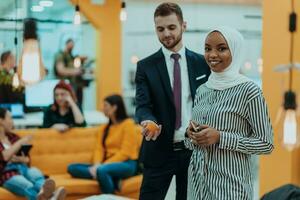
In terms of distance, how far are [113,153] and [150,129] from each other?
3090 millimetres

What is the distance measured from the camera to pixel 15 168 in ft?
17.2

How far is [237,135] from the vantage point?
Result: 2.24 m

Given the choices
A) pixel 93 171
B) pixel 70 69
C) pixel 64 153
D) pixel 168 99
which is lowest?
pixel 93 171

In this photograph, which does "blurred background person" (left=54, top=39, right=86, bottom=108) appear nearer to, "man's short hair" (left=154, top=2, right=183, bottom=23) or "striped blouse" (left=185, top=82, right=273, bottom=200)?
"man's short hair" (left=154, top=2, right=183, bottom=23)

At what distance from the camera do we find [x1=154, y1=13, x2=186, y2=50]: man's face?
2.69 metres

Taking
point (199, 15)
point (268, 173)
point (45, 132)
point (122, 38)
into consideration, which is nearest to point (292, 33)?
point (268, 173)

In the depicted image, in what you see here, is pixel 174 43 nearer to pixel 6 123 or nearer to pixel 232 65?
pixel 232 65

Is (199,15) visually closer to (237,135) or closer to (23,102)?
(23,102)

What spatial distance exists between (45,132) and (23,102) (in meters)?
1.90

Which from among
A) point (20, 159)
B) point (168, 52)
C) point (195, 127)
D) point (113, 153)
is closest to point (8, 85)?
point (20, 159)

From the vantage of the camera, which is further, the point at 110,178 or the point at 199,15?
the point at 199,15

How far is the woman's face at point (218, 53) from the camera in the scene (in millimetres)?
2262

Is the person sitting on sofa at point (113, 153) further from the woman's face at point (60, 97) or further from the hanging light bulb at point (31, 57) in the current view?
the hanging light bulb at point (31, 57)

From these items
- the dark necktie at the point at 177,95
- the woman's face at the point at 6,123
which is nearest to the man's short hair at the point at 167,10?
the dark necktie at the point at 177,95
